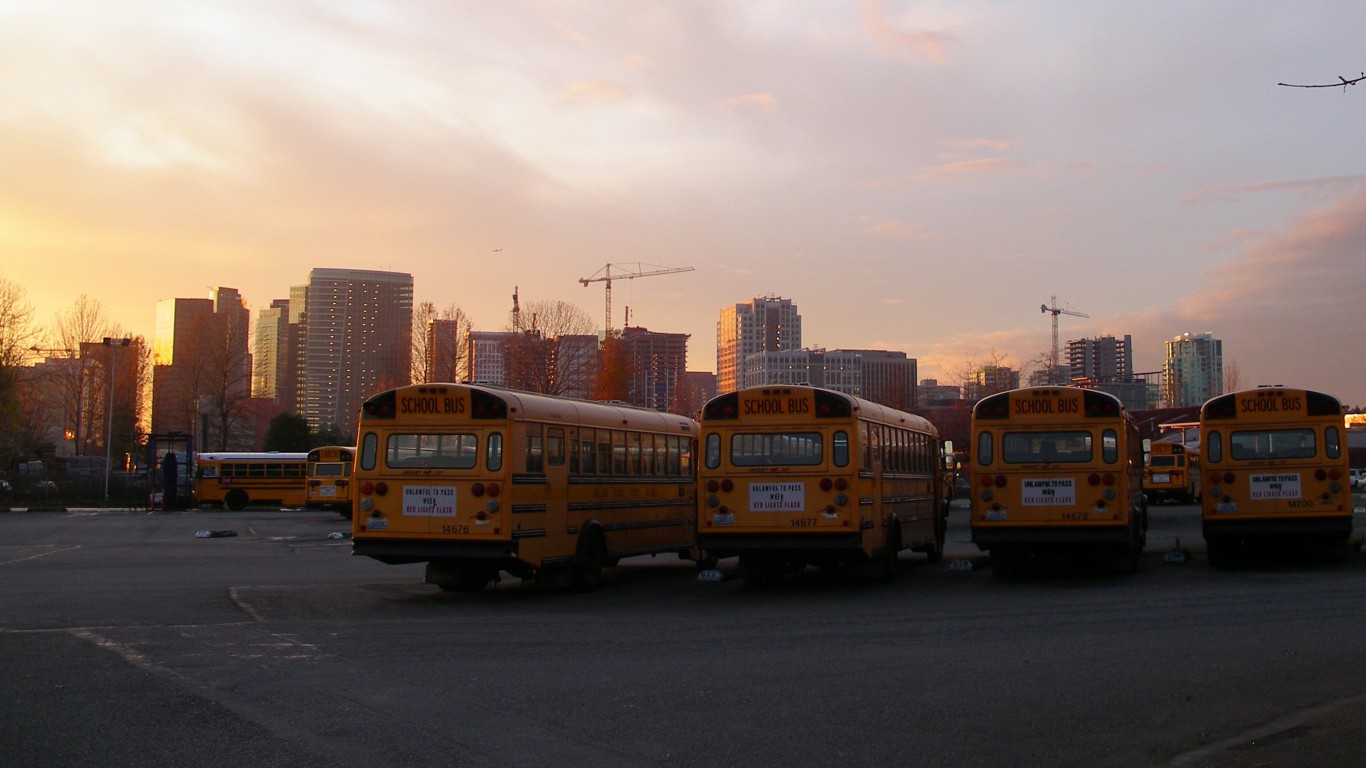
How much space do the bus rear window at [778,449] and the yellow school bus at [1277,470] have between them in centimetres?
681

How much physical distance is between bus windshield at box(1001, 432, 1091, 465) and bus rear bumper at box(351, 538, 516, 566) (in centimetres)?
766

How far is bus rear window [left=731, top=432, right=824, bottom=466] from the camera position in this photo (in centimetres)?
1675

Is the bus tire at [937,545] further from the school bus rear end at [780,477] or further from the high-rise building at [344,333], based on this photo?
the high-rise building at [344,333]

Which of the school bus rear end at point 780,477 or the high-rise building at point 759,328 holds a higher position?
the high-rise building at point 759,328

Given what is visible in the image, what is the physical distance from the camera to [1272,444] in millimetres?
19281

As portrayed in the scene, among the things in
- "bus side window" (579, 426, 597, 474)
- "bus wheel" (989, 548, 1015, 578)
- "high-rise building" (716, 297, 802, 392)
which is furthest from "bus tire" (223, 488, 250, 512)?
"high-rise building" (716, 297, 802, 392)

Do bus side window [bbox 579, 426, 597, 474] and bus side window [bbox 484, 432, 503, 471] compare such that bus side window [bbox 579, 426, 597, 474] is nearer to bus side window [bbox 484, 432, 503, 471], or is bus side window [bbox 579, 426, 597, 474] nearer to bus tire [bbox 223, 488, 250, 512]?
bus side window [bbox 484, 432, 503, 471]

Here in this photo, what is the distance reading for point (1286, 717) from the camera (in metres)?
8.27

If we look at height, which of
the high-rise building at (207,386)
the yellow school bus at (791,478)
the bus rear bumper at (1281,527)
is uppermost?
the high-rise building at (207,386)

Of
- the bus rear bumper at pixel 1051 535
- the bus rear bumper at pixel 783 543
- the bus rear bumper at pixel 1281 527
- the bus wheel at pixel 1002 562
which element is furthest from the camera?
the bus rear bumper at pixel 1281 527

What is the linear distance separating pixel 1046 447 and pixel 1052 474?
1.44ft

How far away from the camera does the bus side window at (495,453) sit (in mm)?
15672

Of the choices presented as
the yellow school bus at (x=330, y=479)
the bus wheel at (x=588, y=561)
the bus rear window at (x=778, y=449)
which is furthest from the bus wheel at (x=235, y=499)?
the bus rear window at (x=778, y=449)

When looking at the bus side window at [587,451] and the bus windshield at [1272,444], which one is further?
the bus windshield at [1272,444]
